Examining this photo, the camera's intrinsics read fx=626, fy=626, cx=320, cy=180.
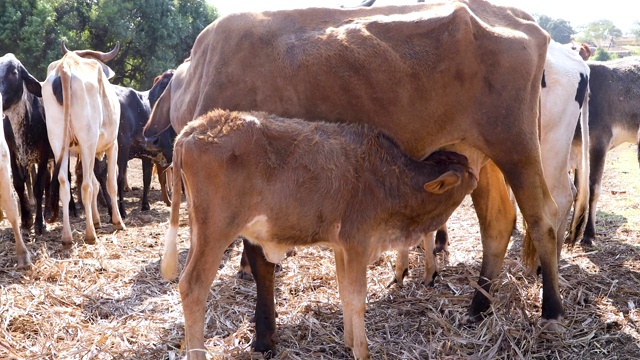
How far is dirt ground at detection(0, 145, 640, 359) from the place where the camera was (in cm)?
488

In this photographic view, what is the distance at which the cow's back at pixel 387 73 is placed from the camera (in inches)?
183

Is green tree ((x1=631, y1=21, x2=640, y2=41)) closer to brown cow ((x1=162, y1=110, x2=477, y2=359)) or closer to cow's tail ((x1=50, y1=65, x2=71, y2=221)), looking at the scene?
cow's tail ((x1=50, y1=65, x2=71, y2=221))

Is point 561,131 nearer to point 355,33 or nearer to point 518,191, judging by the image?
point 518,191

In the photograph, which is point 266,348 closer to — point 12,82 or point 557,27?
point 12,82

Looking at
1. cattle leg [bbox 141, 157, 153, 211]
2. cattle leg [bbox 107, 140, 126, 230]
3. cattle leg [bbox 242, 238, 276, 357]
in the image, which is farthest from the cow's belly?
cattle leg [bbox 141, 157, 153, 211]

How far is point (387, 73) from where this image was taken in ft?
15.3

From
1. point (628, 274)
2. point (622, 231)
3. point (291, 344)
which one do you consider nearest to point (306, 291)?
point (291, 344)

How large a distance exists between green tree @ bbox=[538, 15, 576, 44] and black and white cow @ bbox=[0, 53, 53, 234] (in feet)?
126

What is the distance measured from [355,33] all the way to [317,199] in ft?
4.42

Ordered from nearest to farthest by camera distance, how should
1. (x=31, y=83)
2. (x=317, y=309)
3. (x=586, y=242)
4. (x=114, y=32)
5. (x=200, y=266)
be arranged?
1. (x=200, y=266)
2. (x=317, y=309)
3. (x=586, y=242)
4. (x=31, y=83)
5. (x=114, y=32)

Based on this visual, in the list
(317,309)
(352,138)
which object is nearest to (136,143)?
(317,309)

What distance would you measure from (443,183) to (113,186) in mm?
7080

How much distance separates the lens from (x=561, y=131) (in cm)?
602

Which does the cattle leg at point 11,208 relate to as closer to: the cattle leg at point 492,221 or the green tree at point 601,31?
the cattle leg at point 492,221
